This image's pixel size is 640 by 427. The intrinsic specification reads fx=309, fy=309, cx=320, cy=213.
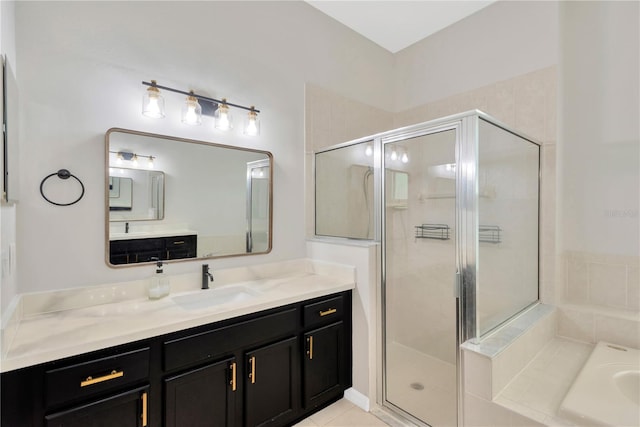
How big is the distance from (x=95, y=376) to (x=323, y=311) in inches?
49.5

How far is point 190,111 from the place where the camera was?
2.02m

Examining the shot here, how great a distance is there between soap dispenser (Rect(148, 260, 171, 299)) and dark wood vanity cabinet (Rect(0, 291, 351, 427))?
1.50 ft

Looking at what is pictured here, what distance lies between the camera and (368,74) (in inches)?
127

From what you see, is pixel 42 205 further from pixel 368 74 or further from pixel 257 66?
pixel 368 74

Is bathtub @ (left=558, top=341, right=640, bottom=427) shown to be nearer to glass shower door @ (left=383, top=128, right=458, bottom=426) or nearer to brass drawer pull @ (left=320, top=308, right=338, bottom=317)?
glass shower door @ (left=383, top=128, right=458, bottom=426)

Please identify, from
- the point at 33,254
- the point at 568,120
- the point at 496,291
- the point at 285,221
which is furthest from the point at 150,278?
the point at 568,120

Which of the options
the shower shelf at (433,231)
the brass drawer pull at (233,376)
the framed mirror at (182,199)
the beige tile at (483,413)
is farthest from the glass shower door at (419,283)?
the brass drawer pull at (233,376)

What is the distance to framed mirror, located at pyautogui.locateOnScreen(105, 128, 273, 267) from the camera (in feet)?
5.98

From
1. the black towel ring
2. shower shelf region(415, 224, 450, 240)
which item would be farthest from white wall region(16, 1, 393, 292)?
shower shelf region(415, 224, 450, 240)

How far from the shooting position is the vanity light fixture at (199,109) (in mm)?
1867

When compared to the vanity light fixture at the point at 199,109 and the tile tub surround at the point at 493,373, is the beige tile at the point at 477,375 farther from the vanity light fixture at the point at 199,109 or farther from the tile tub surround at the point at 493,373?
the vanity light fixture at the point at 199,109

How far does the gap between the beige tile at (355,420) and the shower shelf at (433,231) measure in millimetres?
A: 1278

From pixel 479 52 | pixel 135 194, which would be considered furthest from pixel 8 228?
pixel 479 52

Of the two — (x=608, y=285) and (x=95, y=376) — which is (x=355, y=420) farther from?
(x=608, y=285)
